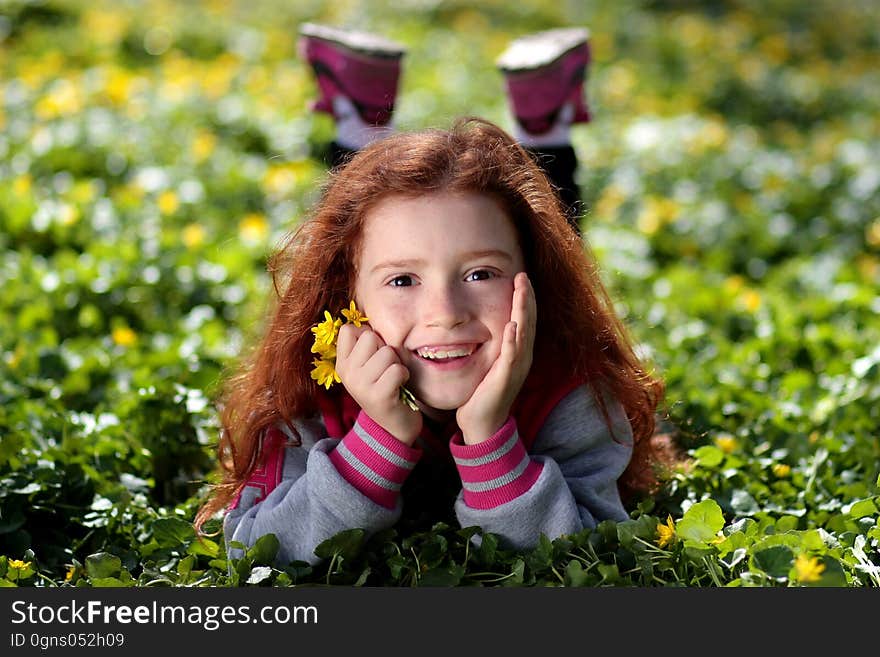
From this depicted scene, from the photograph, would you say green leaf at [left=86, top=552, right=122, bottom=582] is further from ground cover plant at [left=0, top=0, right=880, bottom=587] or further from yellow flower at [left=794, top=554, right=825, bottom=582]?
yellow flower at [left=794, top=554, right=825, bottom=582]

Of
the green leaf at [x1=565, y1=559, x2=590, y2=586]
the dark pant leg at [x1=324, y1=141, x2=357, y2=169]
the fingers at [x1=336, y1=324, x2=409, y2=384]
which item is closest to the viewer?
the green leaf at [x1=565, y1=559, x2=590, y2=586]

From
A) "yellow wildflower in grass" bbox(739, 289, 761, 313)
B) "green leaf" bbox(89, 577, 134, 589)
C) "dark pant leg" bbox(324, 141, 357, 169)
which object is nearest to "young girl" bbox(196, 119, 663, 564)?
"green leaf" bbox(89, 577, 134, 589)

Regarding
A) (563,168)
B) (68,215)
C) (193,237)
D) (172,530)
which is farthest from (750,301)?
(68,215)

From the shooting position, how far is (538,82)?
342 cm

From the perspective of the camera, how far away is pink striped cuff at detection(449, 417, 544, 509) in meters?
2.01

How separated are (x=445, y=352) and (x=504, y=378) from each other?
0.12 m

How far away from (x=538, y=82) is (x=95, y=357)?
4.75ft

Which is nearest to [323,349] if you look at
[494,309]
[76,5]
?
[494,309]

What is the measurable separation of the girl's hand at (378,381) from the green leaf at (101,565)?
50 cm

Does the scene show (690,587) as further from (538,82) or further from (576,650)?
(538,82)

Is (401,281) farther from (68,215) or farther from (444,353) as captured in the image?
(68,215)

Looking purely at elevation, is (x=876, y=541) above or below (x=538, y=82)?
below

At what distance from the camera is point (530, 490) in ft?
6.61

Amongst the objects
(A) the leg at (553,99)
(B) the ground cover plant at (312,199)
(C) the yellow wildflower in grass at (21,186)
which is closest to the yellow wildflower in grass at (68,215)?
(B) the ground cover plant at (312,199)
